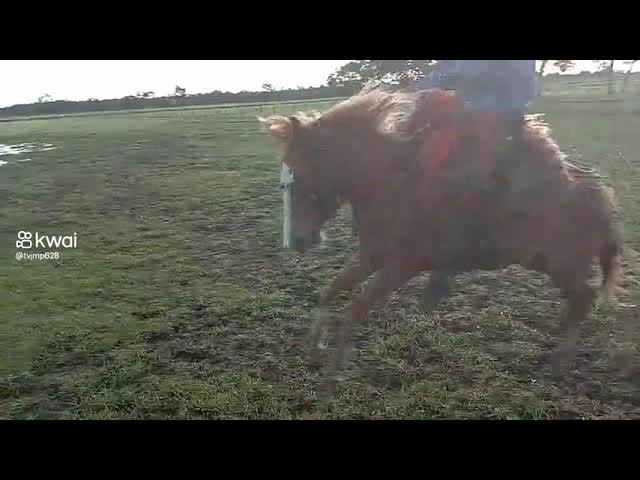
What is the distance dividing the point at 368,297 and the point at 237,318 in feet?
1.84

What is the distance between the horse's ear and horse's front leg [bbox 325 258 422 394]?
664mm

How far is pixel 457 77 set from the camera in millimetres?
2109

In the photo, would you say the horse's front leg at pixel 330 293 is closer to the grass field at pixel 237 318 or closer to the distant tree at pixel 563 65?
the grass field at pixel 237 318

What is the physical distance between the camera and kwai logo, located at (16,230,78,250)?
2166 mm

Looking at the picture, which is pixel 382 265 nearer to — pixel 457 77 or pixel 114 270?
pixel 457 77

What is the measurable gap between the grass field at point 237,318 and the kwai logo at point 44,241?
3 cm

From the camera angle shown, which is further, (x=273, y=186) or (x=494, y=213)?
(x=273, y=186)

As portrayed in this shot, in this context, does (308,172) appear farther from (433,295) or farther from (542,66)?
(542,66)

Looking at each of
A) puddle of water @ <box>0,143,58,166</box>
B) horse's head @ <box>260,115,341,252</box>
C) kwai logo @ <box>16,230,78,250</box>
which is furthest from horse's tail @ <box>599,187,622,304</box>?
puddle of water @ <box>0,143,58,166</box>

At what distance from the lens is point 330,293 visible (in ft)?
7.08

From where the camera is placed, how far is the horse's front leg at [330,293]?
7.00 feet

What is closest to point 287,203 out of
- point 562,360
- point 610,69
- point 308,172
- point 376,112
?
point 308,172
